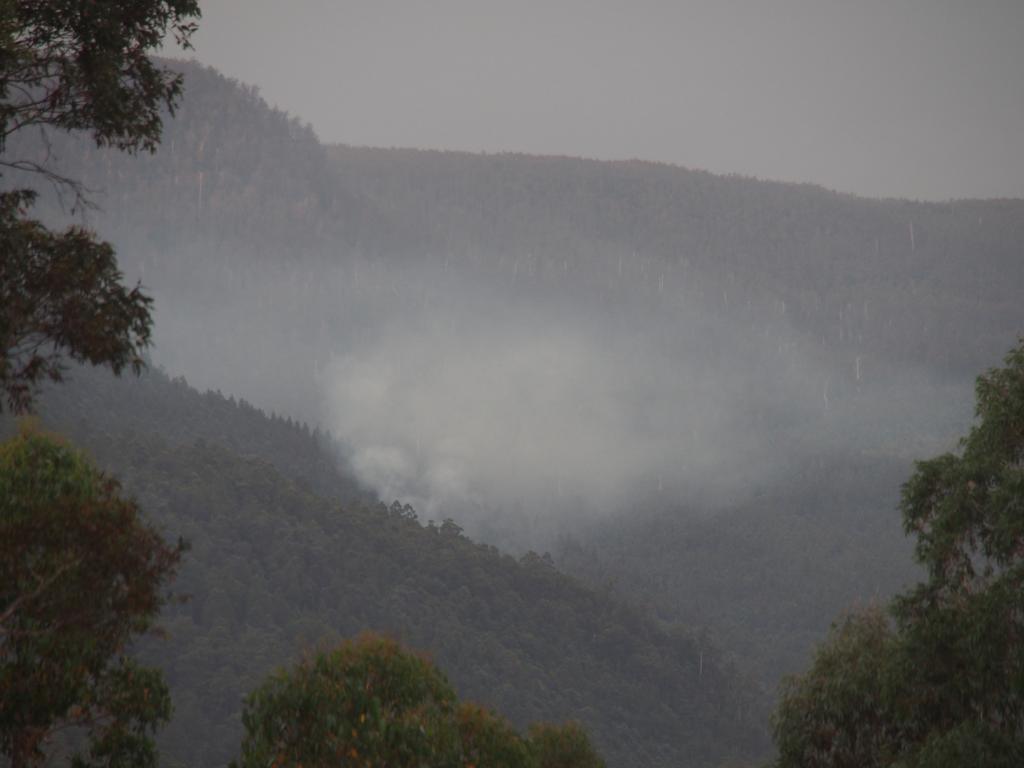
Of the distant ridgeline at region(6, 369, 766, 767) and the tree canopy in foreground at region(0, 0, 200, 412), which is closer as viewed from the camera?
the tree canopy in foreground at region(0, 0, 200, 412)

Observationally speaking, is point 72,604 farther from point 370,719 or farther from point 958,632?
point 958,632

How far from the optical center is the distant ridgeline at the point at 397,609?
116 m

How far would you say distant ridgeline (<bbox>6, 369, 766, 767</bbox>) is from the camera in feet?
380

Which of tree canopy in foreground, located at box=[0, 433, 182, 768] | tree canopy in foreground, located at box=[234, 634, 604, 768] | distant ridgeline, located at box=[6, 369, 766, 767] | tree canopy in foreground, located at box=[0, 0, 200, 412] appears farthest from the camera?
distant ridgeline, located at box=[6, 369, 766, 767]

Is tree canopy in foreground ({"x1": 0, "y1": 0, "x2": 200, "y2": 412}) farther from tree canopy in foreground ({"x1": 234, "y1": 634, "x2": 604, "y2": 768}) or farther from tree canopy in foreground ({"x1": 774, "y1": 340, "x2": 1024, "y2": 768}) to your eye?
tree canopy in foreground ({"x1": 774, "y1": 340, "x2": 1024, "y2": 768})

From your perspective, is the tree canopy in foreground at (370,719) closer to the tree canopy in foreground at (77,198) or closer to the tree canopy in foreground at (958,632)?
the tree canopy in foreground at (77,198)

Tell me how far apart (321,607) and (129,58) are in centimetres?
12156

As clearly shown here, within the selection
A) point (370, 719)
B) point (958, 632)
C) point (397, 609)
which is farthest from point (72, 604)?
point (397, 609)

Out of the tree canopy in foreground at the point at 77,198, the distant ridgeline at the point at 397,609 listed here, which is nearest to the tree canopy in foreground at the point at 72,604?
the tree canopy in foreground at the point at 77,198

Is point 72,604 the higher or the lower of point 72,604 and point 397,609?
the lower

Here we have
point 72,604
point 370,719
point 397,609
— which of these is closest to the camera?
point 72,604

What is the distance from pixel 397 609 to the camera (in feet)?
424

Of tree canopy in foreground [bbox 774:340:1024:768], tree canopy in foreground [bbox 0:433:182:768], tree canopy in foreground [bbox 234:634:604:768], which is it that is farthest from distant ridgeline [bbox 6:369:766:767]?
tree canopy in foreground [bbox 0:433:182:768]

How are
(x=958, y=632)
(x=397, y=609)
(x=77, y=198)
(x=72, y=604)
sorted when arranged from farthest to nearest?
(x=397, y=609)
(x=958, y=632)
(x=77, y=198)
(x=72, y=604)
